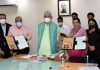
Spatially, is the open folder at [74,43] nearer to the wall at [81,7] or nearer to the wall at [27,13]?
A: the wall at [81,7]

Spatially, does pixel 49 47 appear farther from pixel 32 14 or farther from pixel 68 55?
pixel 32 14

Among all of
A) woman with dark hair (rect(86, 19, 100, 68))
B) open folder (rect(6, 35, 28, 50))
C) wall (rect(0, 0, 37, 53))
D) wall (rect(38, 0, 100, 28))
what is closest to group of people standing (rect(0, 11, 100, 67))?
→ woman with dark hair (rect(86, 19, 100, 68))

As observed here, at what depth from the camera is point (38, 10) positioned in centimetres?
722

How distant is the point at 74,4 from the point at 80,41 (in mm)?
2885

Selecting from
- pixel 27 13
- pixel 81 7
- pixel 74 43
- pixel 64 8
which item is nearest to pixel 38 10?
pixel 27 13

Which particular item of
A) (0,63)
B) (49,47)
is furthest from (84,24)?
(0,63)

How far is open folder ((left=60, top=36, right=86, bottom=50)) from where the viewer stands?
418 centimetres

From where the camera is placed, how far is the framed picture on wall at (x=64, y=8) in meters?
6.93

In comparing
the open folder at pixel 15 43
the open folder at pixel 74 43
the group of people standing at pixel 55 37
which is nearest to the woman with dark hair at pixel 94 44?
the group of people standing at pixel 55 37

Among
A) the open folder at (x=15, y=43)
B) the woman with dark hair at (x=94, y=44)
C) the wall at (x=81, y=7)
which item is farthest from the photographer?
the wall at (x=81, y=7)

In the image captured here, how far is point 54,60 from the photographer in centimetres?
454

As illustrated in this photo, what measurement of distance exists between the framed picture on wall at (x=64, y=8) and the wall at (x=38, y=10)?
102mm

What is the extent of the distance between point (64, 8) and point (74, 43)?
286cm

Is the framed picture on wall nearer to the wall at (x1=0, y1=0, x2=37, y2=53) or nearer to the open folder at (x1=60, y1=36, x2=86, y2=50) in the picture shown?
the wall at (x1=0, y1=0, x2=37, y2=53)
